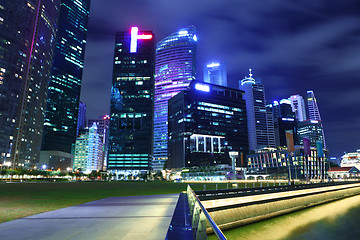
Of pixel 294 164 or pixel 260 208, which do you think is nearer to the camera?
pixel 260 208

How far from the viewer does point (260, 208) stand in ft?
76.5

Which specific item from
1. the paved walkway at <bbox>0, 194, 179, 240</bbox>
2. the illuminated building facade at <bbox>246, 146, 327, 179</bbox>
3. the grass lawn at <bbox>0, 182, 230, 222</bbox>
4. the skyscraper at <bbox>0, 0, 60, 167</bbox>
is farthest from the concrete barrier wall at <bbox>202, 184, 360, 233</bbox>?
the skyscraper at <bbox>0, 0, 60, 167</bbox>

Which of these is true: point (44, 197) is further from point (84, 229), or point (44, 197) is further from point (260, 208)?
point (260, 208)

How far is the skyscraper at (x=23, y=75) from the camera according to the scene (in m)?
147

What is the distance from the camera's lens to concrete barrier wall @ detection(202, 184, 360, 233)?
721 inches

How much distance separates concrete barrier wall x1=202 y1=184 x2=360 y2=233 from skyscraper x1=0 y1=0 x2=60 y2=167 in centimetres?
16793

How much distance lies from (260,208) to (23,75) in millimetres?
185642

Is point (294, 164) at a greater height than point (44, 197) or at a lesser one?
greater

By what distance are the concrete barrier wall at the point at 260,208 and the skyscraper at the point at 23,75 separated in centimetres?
16793

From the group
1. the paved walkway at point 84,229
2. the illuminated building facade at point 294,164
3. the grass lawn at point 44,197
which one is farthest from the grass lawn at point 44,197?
the illuminated building facade at point 294,164

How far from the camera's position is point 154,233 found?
7.86 m

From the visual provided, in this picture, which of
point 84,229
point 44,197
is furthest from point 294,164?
point 84,229

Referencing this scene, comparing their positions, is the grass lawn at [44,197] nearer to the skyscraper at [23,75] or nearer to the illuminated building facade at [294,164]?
the skyscraper at [23,75]

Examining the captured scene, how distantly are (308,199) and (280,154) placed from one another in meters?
151
